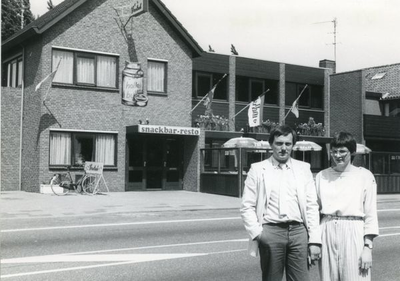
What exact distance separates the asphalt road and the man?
2.66 m

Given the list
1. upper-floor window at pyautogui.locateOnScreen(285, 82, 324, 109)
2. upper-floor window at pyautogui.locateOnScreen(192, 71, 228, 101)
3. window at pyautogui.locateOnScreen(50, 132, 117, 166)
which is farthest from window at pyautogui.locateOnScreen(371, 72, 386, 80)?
window at pyautogui.locateOnScreen(50, 132, 117, 166)

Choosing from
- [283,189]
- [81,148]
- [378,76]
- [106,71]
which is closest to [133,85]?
[106,71]

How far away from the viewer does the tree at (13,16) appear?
147 ft

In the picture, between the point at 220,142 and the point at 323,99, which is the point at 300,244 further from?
the point at 323,99

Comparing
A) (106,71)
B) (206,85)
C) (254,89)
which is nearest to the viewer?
(106,71)

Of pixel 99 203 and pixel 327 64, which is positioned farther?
pixel 327 64

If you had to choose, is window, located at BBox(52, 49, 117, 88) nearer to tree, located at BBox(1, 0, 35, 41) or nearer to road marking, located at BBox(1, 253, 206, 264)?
road marking, located at BBox(1, 253, 206, 264)

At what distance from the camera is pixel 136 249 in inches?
362

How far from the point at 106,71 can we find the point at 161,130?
3674 mm

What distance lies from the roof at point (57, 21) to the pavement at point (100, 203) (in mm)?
6628

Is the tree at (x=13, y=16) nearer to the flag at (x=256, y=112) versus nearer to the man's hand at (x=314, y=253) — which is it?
the flag at (x=256, y=112)

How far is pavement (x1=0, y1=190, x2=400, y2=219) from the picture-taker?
14672 millimetres

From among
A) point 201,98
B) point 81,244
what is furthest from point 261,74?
point 81,244

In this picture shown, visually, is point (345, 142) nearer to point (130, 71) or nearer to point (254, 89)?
point (130, 71)
